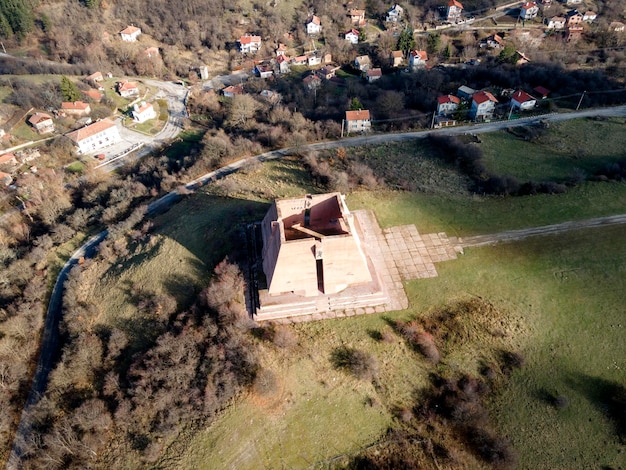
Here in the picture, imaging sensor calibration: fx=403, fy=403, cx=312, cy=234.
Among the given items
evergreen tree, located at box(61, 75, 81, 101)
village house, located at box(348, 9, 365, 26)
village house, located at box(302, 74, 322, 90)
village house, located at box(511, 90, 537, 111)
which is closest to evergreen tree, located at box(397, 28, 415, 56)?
village house, located at box(348, 9, 365, 26)

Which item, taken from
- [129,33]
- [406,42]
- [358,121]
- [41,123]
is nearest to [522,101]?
[358,121]

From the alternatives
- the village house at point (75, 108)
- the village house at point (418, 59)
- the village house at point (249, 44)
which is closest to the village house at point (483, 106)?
the village house at point (418, 59)

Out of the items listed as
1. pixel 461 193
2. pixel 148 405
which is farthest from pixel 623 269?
pixel 148 405

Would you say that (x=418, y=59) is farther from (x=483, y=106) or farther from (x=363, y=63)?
(x=483, y=106)

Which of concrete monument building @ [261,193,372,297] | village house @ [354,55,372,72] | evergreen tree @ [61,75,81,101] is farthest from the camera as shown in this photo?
village house @ [354,55,372,72]

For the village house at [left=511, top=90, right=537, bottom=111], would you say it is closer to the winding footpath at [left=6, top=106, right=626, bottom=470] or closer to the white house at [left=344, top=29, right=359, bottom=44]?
the winding footpath at [left=6, top=106, right=626, bottom=470]

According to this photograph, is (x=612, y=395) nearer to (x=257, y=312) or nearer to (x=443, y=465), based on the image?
(x=443, y=465)

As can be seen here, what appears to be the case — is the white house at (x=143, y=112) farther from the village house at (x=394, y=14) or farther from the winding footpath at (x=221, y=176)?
the village house at (x=394, y=14)
